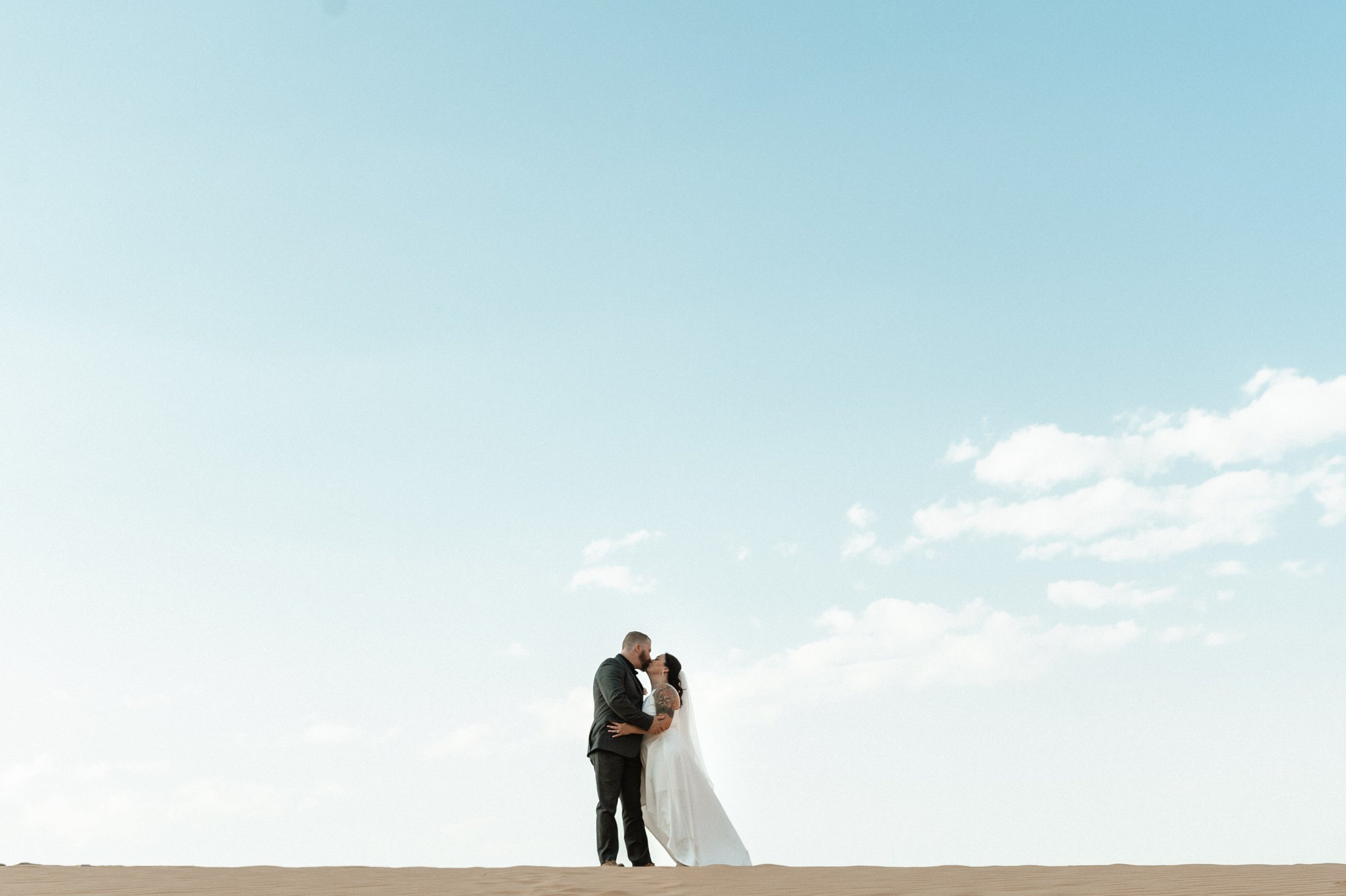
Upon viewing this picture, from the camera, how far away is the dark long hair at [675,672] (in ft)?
34.8

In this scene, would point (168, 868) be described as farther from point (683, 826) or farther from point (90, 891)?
point (683, 826)

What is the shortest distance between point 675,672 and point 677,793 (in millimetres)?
1054

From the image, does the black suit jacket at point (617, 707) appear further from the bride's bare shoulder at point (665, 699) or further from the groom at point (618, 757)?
the bride's bare shoulder at point (665, 699)

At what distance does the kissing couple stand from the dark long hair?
2 centimetres

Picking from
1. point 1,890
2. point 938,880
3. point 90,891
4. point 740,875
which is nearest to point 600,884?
point 740,875

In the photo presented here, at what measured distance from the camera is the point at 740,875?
8.54m

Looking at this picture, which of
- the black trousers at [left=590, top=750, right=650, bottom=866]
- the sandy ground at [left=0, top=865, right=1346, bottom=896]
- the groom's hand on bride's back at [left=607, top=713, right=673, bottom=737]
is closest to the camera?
the sandy ground at [left=0, top=865, right=1346, bottom=896]

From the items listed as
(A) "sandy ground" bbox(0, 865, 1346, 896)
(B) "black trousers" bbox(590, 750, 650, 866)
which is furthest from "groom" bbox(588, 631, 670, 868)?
(A) "sandy ground" bbox(0, 865, 1346, 896)

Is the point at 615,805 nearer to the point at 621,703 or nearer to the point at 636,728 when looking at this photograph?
the point at 636,728

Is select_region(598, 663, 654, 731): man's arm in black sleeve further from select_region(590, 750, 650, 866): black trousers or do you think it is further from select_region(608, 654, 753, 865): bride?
select_region(590, 750, 650, 866): black trousers

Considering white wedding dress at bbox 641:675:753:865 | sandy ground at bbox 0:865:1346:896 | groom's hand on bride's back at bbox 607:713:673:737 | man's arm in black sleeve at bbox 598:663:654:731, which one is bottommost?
sandy ground at bbox 0:865:1346:896

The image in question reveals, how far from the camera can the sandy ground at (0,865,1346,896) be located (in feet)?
24.3

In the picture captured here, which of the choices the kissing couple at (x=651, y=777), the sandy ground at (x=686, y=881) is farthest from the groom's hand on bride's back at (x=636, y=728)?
the sandy ground at (x=686, y=881)

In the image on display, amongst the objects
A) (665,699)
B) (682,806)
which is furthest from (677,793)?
(665,699)
